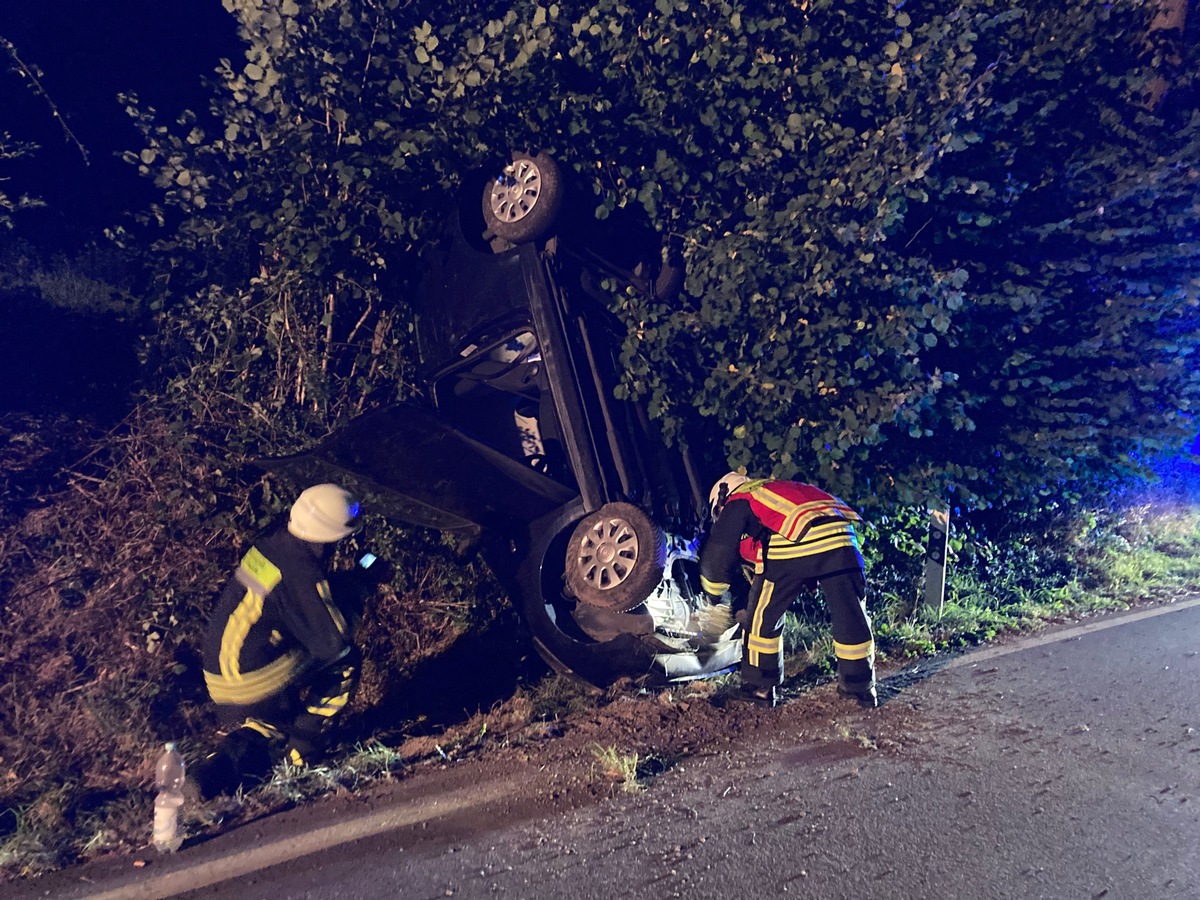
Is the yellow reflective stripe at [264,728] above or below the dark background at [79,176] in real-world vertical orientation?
below

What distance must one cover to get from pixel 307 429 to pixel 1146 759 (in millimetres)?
4825

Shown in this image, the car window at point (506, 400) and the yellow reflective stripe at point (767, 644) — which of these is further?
the car window at point (506, 400)

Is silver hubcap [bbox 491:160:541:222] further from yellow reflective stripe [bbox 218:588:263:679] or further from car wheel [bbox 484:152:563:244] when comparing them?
yellow reflective stripe [bbox 218:588:263:679]

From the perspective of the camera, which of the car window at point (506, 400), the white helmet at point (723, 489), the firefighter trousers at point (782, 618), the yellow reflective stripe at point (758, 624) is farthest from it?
the car window at point (506, 400)

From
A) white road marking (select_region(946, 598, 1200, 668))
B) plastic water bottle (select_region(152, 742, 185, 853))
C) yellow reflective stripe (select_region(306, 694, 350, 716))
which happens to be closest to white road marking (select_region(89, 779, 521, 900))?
plastic water bottle (select_region(152, 742, 185, 853))

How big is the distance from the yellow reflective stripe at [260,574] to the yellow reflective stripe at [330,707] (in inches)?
26.2

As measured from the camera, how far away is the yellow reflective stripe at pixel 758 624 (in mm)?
3783

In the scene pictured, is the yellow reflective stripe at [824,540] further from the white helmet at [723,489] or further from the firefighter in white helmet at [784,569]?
the white helmet at [723,489]

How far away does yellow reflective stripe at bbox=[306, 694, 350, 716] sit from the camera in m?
3.60

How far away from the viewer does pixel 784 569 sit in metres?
3.73

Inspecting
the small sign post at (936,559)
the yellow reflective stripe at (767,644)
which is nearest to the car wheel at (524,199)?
the yellow reflective stripe at (767,644)

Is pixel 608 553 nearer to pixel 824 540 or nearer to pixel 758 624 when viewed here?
pixel 758 624

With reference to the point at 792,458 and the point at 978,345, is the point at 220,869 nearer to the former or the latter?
the point at 792,458

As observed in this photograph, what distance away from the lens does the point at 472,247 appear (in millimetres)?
4465
